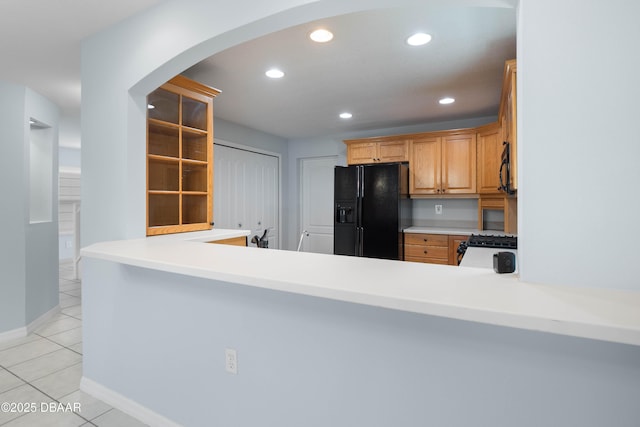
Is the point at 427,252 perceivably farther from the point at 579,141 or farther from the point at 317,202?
the point at 579,141

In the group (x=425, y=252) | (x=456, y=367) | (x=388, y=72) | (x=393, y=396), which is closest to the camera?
(x=456, y=367)

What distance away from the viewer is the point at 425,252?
13.4ft

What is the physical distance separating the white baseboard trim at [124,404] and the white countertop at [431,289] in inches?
36.4

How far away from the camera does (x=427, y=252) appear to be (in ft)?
13.4

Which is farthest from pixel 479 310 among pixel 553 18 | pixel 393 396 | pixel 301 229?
pixel 301 229

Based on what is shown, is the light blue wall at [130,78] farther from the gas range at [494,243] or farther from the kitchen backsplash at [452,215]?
the kitchen backsplash at [452,215]

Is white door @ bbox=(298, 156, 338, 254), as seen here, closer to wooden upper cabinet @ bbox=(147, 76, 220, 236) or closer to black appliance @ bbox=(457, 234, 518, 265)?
black appliance @ bbox=(457, 234, 518, 265)

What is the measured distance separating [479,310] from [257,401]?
1130 millimetres

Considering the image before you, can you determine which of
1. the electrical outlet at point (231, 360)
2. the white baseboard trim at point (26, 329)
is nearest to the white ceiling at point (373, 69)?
the electrical outlet at point (231, 360)

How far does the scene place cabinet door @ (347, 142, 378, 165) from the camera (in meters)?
4.64

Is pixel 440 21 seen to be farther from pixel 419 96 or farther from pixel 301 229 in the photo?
pixel 301 229

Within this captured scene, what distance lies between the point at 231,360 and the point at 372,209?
296cm

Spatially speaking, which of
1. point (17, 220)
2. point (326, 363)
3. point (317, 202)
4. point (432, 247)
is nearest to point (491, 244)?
point (432, 247)

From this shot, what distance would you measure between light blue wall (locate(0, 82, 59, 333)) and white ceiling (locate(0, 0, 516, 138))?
22 centimetres
